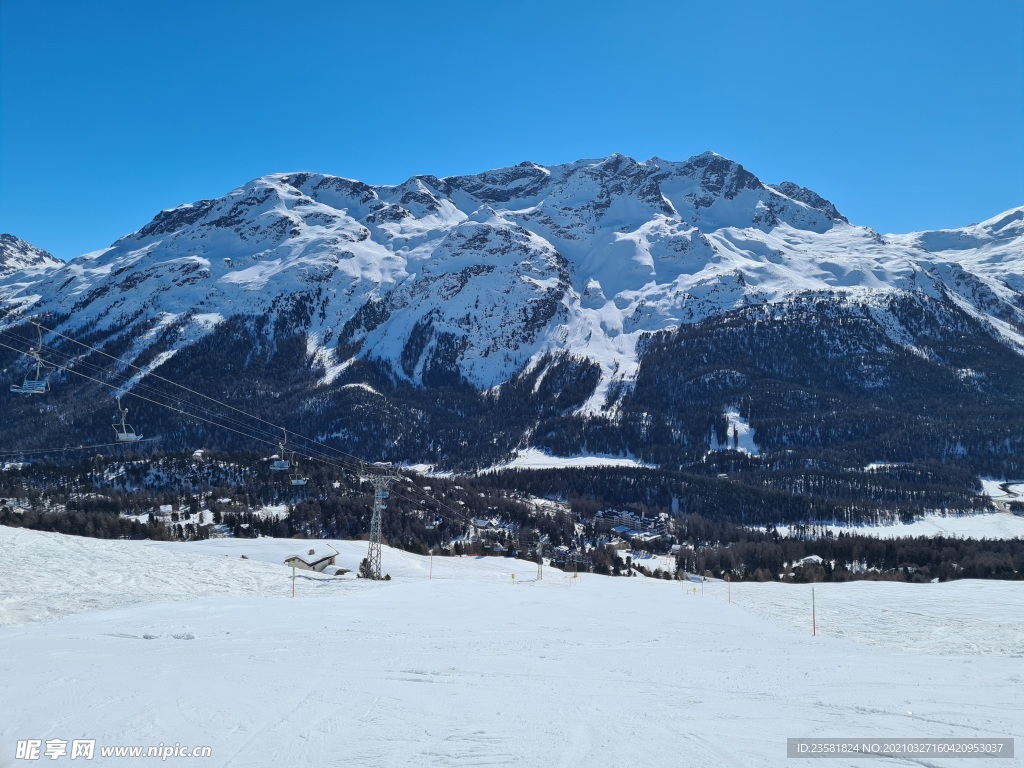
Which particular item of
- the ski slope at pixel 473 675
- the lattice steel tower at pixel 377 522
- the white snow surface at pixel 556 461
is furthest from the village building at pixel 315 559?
the white snow surface at pixel 556 461

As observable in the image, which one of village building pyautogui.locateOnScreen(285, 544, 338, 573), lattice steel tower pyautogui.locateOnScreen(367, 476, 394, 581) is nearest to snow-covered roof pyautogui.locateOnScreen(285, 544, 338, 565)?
village building pyautogui.locateOnScreen(285, 544, 338, 573)

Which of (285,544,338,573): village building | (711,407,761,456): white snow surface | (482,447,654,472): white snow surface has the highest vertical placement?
(711,407,761,456): white snow surface

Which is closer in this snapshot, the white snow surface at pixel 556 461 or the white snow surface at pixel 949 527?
the white snow surface at pixel 949 527

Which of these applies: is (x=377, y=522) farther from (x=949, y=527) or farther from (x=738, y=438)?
(x=738, y=438)

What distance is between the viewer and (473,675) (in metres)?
16.1

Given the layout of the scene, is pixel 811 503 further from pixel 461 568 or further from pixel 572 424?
pixel 461 568

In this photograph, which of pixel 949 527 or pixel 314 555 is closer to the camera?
pixel 314 555

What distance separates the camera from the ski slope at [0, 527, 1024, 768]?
11.5 meters

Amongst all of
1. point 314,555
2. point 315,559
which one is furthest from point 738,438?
point 315,559

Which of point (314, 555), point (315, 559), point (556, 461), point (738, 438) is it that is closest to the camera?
point (315, 559)

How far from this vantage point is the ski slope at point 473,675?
11.5 metres

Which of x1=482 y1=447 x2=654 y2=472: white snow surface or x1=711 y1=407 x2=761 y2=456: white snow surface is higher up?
x1=711 y1=407 x2=761 y2=456: white snow surface

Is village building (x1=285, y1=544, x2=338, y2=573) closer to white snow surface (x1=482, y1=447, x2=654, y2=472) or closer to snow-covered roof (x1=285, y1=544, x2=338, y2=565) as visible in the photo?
snow-covered roof (x1=285, y1=544, x2=338, y2=565)

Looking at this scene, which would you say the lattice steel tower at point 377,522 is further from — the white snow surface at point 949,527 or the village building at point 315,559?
the white snow surface at point 949,527
